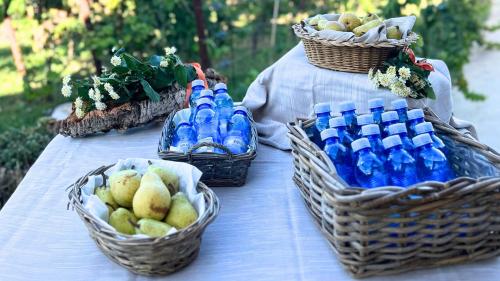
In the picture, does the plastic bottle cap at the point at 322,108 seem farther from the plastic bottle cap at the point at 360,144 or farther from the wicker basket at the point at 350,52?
the wicker basket at the point at 350,52

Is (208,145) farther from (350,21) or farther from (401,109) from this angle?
(350,21)

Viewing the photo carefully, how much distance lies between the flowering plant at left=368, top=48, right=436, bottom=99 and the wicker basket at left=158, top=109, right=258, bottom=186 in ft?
1.40

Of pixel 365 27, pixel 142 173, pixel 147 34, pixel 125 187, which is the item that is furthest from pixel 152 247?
pixel 147 34

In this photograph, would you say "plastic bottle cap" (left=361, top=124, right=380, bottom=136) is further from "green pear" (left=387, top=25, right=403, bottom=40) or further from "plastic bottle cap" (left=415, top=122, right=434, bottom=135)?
"green pear" (left=387, top=25, right=403, bottom=40)

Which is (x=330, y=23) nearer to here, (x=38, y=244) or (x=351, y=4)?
(x=38, y=244)

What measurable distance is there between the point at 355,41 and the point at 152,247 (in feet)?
2.90

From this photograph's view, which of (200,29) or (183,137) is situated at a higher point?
(183,137)

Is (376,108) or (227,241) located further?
(376,108)

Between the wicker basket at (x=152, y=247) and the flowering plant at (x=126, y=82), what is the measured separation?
68 cm

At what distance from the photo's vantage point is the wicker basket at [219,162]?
4.44 feet

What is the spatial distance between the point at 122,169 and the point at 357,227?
0.57 metres

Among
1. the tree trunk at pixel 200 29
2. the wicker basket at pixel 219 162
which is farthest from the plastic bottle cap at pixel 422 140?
the tree trunk at pixel 200 29

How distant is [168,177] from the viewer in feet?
3.96

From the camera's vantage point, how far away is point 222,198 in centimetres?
139
